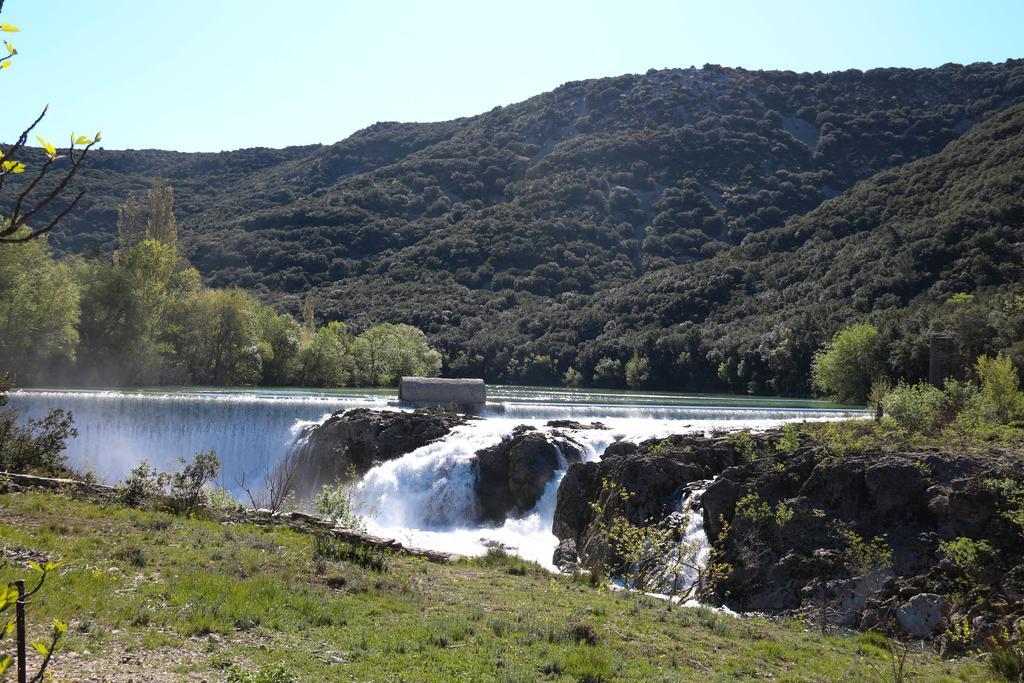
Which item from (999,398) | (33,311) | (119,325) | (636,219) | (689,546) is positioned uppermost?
(636,219)

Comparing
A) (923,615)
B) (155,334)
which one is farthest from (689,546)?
(155,334)

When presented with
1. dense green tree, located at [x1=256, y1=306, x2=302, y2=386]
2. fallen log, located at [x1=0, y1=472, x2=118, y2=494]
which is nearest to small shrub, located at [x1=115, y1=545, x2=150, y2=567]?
fallen log, located at [x1=0, y1=472, x2=118, y2=494]

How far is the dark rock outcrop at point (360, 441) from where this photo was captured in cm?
2273

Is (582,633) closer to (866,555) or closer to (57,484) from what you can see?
(866,555)

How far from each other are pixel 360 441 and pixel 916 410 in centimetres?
1467

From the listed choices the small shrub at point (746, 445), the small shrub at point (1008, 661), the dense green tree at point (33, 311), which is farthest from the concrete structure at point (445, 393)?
the small shrub at point (1008, 661)

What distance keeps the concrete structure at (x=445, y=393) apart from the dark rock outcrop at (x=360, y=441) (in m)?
2.36

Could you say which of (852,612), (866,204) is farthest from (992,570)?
(866,204)

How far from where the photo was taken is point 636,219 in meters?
87.1

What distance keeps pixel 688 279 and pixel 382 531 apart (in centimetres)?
4972

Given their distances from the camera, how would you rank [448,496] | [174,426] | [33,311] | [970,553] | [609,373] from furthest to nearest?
[609,373]
[33,311]
[174,426]
[448,496]
[970,553]

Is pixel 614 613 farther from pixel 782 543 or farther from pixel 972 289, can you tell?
pixel 972 289

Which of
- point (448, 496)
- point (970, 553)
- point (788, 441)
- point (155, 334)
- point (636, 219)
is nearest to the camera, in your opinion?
point (970, 553)

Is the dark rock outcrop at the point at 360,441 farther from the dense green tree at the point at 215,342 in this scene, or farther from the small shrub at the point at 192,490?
Result: the dense green tree at the point at 215,342
